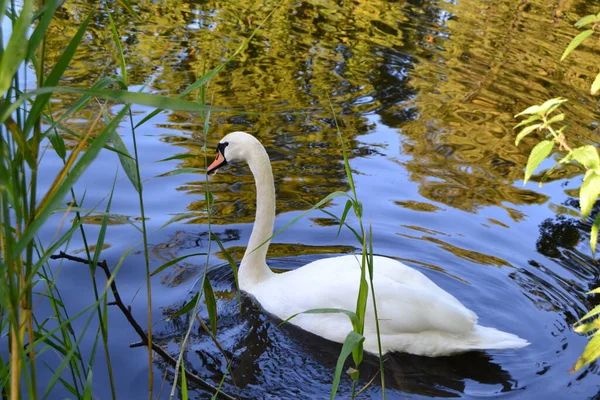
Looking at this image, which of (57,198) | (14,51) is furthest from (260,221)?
(14,51)

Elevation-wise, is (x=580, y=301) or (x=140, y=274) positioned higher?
(x=580, y=301)

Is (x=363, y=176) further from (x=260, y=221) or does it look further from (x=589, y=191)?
(x=589, y=191)

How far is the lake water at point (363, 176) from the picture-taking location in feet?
13.7

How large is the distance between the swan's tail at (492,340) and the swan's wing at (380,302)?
66 mm

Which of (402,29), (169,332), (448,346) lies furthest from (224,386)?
(402,29)

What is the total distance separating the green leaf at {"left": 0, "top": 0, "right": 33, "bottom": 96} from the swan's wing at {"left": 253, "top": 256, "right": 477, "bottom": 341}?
2.84 metres

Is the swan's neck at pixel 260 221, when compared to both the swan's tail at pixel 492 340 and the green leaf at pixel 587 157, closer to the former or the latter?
the swan's tail at pixel 492 340

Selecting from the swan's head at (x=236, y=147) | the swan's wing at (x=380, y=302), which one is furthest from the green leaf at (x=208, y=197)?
the swan's head at (x=236, y=147)

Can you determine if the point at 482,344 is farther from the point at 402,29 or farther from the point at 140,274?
the point at 402,29

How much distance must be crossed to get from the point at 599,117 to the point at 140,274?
5643 millimetres

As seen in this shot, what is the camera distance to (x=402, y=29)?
11.0m

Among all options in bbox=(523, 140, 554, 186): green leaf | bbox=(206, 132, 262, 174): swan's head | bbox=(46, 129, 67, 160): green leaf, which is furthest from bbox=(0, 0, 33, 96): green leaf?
bbox=(206, 132, 262, 174): swan's head

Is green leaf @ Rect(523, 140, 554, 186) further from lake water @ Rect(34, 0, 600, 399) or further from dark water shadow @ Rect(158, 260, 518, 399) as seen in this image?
dark water shadow @ Rect(158, 260, 518, 399)

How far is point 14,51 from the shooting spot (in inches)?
61.2
